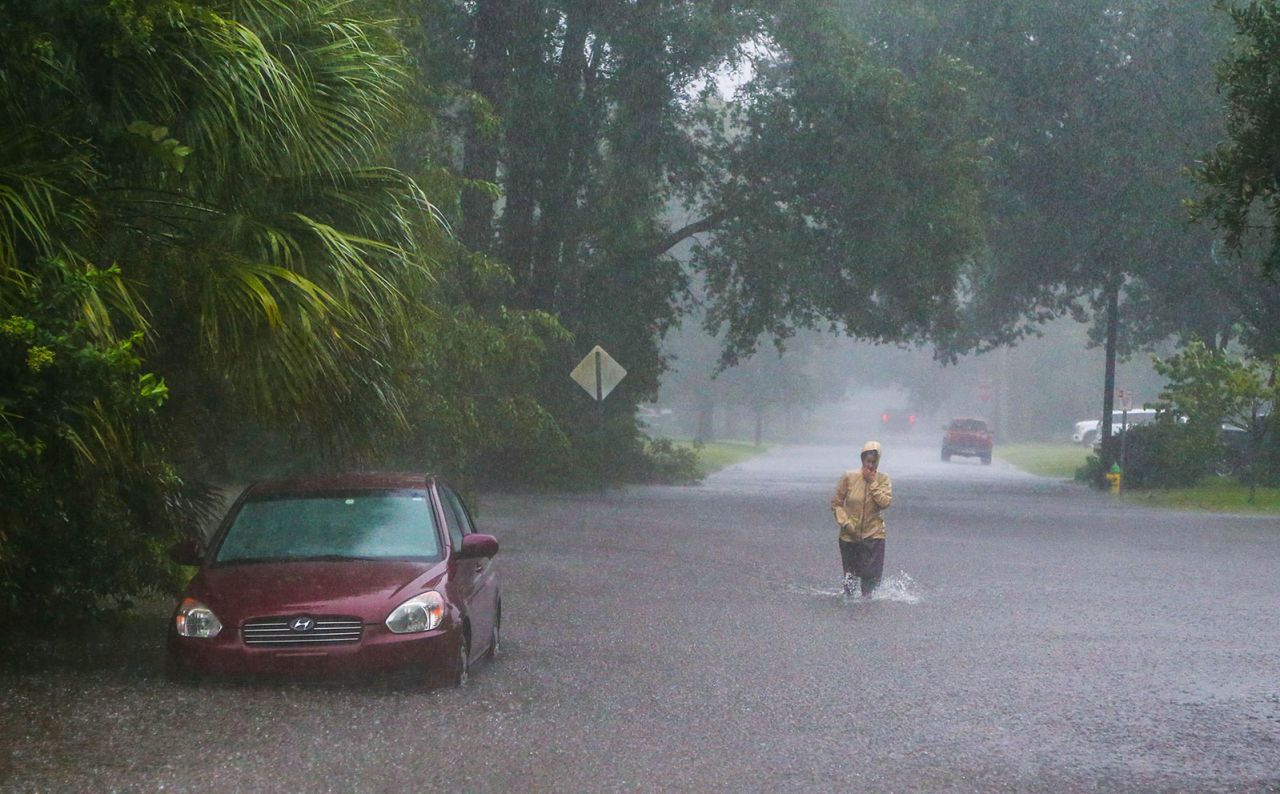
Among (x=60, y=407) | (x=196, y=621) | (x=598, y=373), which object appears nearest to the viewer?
(x=60, y=407)

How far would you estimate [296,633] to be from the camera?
926 centimetres

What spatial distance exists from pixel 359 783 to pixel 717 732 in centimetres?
223

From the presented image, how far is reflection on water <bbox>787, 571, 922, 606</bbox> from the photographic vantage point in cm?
1602

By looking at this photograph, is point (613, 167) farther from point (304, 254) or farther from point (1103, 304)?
point (304, 254)

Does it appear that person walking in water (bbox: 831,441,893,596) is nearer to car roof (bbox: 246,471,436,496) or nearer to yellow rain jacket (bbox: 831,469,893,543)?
yellow rain jacket (bbox: 831,469,893,543)

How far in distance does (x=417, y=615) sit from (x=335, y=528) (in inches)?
47.6

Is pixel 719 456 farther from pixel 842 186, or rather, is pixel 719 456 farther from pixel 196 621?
pixel 196 621

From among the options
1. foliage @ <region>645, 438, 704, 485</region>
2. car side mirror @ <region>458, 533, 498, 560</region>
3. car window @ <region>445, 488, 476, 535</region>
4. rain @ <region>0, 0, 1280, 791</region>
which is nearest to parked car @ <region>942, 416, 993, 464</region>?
foliage @ <region>645, 438, 704, 485</region>

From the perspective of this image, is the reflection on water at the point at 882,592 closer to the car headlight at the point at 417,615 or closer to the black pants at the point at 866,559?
the black pants at the point at 866,559

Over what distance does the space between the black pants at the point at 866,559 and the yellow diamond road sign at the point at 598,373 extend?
14.3m

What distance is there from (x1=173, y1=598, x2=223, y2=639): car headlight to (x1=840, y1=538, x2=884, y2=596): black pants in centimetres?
771

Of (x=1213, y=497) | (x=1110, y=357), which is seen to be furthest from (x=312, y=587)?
(x=1110, y=357)

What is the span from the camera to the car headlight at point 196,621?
930cm

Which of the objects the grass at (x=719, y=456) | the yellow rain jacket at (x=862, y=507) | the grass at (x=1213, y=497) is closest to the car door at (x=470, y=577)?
the yellow rain jacket at (x=862, y=507)
